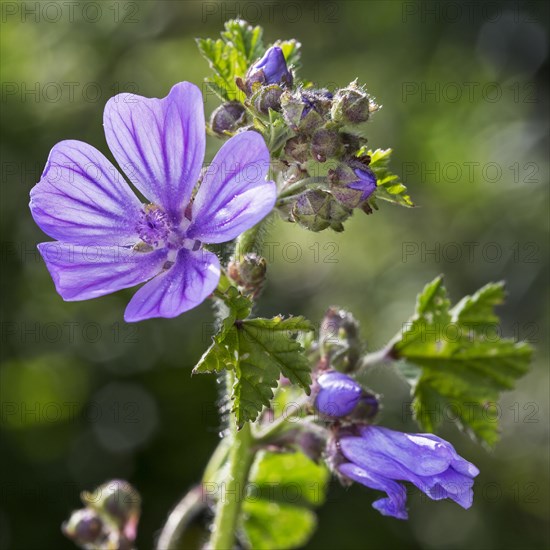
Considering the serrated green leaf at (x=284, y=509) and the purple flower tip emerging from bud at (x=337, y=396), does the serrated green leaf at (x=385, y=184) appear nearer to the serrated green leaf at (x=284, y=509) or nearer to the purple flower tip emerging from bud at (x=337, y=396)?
the purple flower tip emerging from bud at (x=337, y=396)

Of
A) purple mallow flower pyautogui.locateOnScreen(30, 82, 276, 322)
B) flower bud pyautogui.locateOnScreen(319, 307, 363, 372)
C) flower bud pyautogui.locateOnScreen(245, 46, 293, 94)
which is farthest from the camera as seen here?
flower bud pyautogui.locateOnScreen(319, 307, 363, 372)

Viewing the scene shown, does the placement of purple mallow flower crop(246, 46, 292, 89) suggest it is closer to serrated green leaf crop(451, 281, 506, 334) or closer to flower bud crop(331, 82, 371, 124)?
flower bud crop(331, 82, 371, 124)

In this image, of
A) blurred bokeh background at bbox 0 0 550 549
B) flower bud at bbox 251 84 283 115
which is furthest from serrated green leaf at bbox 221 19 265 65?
blurred bokeh background at bbox 0 0 550 549

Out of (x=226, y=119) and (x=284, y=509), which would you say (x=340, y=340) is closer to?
(x=226, y=119)

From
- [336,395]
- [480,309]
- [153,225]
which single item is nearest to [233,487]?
[336,395]

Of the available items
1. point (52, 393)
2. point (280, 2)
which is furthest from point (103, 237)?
point (280, 2)

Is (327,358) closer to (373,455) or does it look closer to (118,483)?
(373,455)

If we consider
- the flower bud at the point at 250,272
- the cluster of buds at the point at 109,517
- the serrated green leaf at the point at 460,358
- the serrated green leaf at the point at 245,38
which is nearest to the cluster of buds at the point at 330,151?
the flower bud at the point at 250,272
